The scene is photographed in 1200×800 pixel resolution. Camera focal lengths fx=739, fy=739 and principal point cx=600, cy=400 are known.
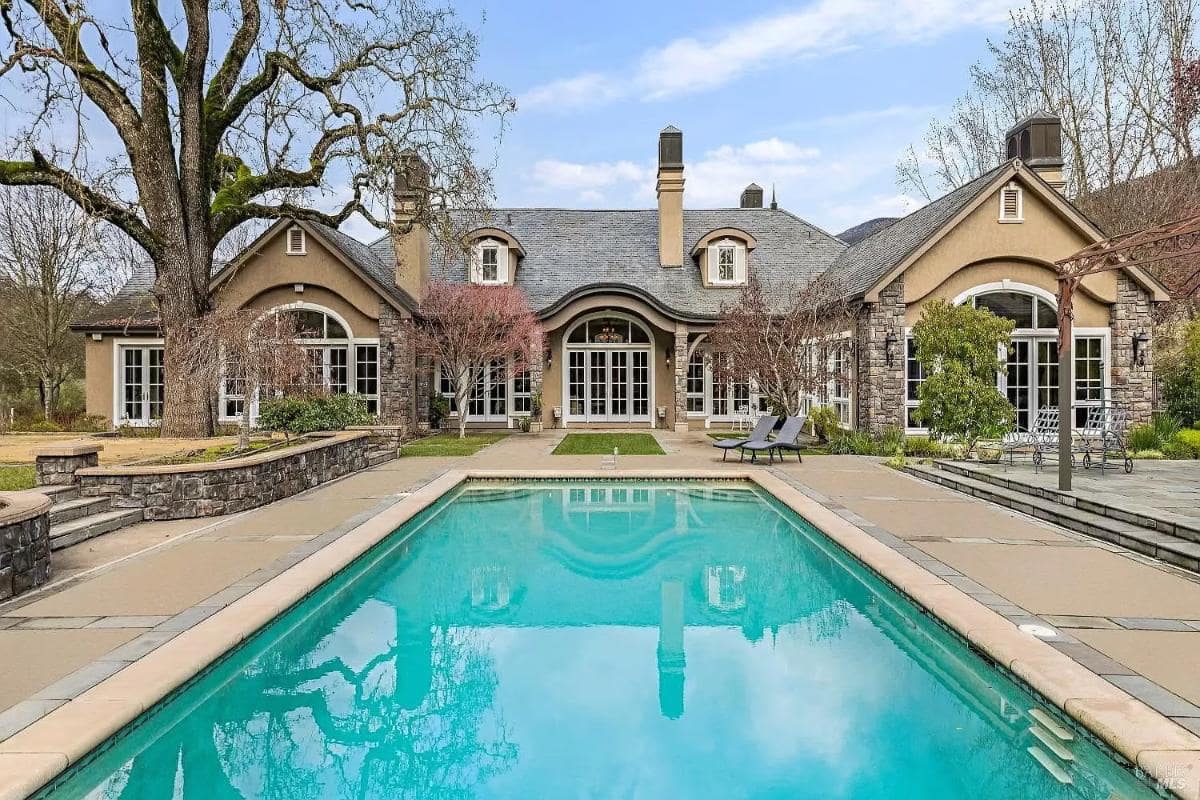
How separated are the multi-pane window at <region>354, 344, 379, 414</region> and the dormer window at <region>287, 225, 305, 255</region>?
9.07 ft

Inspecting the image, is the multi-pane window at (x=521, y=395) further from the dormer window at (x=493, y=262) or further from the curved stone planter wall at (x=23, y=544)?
the curved stone planter wall at (x=23, y=544)

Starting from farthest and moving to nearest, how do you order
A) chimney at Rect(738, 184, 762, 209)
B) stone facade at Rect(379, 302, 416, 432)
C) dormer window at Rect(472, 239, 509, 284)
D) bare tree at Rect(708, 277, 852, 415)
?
chimney at Rect(738, 184, 762, 209) → dormer window at Rect(472, 239, 509, 284) → stone facade at Rect(379, 302, 416, 432) → bare tree at Rect(708, 277, 852, 415)

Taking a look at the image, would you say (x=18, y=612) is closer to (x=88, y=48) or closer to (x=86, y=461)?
(x=86, y=461)

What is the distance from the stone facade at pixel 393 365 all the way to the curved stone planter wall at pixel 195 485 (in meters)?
8.21

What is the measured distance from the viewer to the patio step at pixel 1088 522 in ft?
21.6

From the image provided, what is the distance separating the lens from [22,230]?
78.1 ft

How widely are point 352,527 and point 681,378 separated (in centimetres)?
1337

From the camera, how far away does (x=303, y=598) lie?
227 inches

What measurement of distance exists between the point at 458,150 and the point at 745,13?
5.99 m

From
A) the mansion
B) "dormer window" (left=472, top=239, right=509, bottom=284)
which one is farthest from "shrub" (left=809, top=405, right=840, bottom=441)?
"dormer window" (left=472, top=239, right=509, bottom=284)

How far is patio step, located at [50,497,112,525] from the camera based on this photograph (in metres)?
7.59

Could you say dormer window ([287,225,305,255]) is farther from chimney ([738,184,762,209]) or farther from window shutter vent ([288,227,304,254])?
chimney ([738,184,762,209])

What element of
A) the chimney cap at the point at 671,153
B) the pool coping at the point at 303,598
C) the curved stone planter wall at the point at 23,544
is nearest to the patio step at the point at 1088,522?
the pool coping at the point at 303,598

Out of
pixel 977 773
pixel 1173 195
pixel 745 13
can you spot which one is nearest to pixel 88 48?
pixel 745 13
